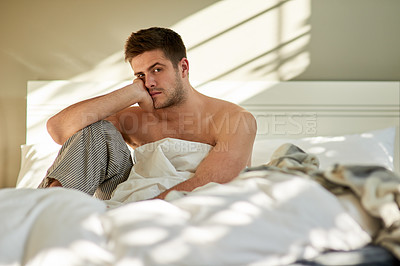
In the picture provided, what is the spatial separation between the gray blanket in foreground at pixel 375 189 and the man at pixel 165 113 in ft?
3.12

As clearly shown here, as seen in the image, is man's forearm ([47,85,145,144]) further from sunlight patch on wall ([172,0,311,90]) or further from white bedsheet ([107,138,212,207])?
sunlight patch on wall ([172,0,311,90])

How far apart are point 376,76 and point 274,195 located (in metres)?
2.46

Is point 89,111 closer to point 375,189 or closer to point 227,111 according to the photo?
point 227,111

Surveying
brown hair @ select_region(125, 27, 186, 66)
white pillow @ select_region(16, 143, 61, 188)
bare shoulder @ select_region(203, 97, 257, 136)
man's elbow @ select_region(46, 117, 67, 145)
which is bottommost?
white pillow @ select_region(16, 143, 61, 188)

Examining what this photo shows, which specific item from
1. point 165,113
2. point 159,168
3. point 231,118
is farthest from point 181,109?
A: point 159,168

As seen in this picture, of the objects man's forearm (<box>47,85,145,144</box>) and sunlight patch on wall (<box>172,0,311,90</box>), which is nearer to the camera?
man's forearm (<box>47,85,145,144</box>)

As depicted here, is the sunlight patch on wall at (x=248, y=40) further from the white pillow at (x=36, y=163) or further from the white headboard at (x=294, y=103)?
the white pillow at (x=36, y=163)

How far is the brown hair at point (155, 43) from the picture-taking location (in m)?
2.40

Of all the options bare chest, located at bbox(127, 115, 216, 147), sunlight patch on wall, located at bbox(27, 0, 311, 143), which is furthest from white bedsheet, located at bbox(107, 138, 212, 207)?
sunlight patch on wall, located at bbox(27, 0, 311, 143)

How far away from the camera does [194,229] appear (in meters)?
0.89

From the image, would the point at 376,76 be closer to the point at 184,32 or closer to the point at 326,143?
Answer: the point at 326,143

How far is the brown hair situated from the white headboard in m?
0.58

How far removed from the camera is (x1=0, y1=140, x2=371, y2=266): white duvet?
859 mm

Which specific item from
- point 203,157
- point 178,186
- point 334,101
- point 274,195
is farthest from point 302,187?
point 334,101
